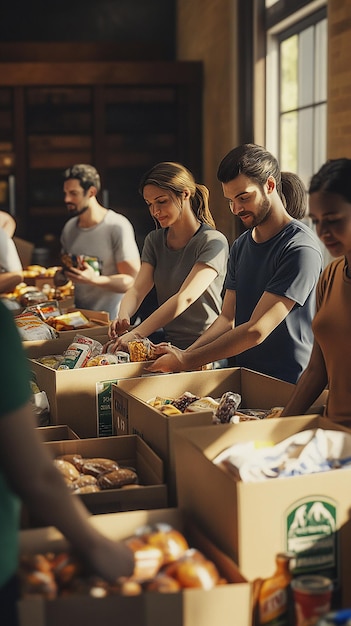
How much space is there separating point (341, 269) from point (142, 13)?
25.7 ft

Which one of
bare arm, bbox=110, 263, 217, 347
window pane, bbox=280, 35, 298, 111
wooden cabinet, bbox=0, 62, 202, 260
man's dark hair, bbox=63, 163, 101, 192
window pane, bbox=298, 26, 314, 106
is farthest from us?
wooden cabinet, bbox=0, 62, 202, 260

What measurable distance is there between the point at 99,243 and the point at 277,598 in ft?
12.0

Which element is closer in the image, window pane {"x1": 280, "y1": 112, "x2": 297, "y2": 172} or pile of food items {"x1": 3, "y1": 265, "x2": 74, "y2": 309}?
pile of food items {"x1": 3, "y1": 265, "x2": 74, "y2": 309}

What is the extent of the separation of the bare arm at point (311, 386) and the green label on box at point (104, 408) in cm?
61

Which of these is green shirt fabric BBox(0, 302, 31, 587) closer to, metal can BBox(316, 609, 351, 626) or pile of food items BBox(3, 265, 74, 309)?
metal can BBox(316, 609, 351, 626)

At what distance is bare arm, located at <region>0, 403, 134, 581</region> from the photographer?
1335mm

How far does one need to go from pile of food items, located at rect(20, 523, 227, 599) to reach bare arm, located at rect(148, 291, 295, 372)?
1177 mm

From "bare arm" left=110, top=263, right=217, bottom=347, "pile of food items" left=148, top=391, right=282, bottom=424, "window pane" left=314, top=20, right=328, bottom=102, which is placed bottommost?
"pile of food items" left=148, top=391, right=282, bottom=424

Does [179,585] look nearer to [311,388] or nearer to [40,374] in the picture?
[311,388]

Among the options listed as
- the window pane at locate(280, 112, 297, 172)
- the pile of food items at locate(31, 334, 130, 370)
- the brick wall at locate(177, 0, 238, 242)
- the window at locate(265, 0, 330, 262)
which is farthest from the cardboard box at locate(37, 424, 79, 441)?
the brick wall at locate(177, 0, 238, 242)

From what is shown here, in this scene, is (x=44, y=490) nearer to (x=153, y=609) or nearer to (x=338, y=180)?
(x=153, y=609)

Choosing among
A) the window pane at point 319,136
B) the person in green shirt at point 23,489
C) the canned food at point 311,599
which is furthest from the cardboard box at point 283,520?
the window pane at point 319,136

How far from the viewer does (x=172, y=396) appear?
8.96 feet

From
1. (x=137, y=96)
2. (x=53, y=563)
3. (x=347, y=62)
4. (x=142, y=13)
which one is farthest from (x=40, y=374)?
(x=142, y=13)
